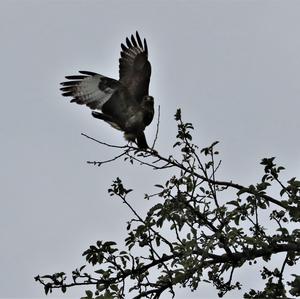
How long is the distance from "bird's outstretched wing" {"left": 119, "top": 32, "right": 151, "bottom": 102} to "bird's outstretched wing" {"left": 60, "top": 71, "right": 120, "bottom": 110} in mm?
244

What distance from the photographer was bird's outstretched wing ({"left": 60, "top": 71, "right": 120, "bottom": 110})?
8.72 m

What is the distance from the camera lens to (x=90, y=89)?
8.90 metres

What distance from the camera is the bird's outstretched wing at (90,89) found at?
8.72 metres

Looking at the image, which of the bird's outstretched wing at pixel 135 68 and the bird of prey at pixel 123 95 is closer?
the bird of prey at pixel 123 95

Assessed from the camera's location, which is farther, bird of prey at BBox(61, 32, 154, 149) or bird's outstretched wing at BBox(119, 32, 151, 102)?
bird's outstretched wing at BBox(119, 32, 151, 102)

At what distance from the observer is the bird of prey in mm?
8680

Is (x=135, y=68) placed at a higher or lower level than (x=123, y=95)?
higher

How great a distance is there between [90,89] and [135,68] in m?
0.87

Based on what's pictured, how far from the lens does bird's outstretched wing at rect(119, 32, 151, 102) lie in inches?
362

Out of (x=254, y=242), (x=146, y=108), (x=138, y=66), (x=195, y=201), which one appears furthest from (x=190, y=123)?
(x=138, y=66)

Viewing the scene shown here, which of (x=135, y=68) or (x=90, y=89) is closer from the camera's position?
(x=90, y=89)

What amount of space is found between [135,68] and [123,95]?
1.90ft

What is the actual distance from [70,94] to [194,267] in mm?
4216

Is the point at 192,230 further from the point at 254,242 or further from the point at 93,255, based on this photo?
the point at 93,255
